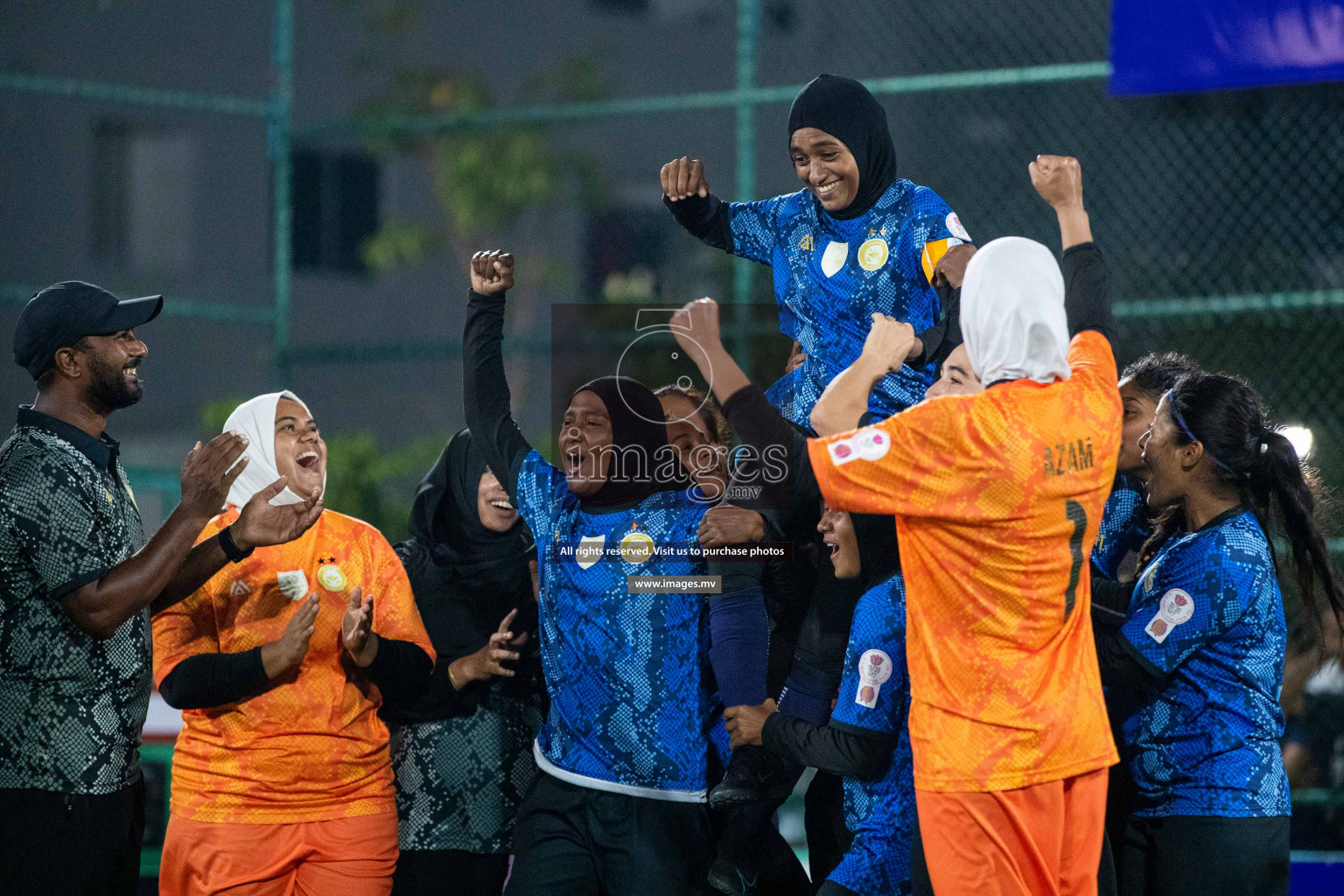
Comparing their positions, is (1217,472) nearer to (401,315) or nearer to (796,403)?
(796,403)

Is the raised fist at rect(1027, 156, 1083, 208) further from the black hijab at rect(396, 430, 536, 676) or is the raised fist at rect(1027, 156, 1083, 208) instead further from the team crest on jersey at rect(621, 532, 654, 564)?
the black hijab at rect(396, 430, 536, 676)

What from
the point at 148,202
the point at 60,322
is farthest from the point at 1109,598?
the point at 148,202

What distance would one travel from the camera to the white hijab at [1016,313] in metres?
2.71

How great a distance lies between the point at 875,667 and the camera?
122 inches

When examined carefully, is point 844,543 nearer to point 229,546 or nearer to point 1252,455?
point 1252,455

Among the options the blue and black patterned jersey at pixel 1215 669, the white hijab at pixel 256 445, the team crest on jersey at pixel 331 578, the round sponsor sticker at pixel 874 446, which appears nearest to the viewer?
the round sponsor sticker at pixel 874 446

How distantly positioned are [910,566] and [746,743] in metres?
0.86

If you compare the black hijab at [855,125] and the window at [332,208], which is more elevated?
the window at [332,208]

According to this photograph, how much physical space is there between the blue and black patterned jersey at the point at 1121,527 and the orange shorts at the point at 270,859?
7.07ft

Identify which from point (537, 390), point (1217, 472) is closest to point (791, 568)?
point (1217, 472)

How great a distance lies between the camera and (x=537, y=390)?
1022 centimetres

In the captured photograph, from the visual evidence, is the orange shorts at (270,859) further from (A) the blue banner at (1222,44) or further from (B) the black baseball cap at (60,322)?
(A) the blue banner at (1222,44)

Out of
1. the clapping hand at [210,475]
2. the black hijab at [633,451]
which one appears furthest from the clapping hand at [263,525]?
the black hijab at [633,451]

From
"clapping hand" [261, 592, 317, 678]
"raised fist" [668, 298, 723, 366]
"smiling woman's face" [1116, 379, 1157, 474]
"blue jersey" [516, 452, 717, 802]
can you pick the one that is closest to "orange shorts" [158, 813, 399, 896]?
"clapping hand" [261, 592, 317, 678]
